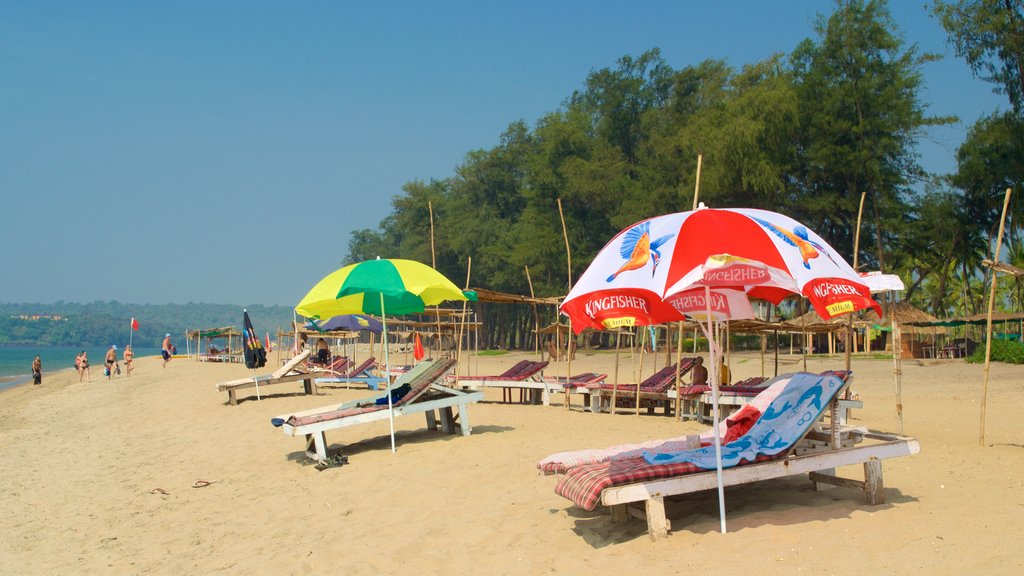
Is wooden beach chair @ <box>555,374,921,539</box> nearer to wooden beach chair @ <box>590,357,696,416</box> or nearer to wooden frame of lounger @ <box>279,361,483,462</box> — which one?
wooden frame of lounger @ <box>279,361,483,462</box>

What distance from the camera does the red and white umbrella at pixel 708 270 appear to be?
5.81 m

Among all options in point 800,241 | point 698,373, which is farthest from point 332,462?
point 698,373

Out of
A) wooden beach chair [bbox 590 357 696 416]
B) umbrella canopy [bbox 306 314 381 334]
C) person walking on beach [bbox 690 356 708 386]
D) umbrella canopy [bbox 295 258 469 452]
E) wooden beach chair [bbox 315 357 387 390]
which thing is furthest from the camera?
umbrella canopy [bbox 306 314 381 334]

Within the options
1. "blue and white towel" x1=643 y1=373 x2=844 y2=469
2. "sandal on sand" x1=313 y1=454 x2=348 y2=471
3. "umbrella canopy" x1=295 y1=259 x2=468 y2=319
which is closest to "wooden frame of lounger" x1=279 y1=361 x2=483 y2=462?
"sandal on sand" x1=313 y1=454 x2=348 y2=471

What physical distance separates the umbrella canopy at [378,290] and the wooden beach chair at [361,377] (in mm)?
10551

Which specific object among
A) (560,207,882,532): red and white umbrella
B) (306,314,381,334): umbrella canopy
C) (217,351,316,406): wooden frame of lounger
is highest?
(560,207,882,532): red and white umbrella

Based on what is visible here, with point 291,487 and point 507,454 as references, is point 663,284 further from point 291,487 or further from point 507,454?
point 291,487

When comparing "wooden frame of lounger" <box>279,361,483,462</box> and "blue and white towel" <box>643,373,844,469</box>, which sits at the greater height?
"blue and white towel" <box>643,373,844,469</box>

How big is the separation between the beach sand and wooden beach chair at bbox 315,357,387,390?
727cm

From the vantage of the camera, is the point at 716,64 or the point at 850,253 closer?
the point at 850,253

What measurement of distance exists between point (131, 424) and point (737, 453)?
1494cm

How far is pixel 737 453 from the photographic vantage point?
6238 millimetres

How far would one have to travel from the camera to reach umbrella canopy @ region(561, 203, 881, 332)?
19.1ft

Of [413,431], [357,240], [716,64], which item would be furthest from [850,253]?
[357,240]
